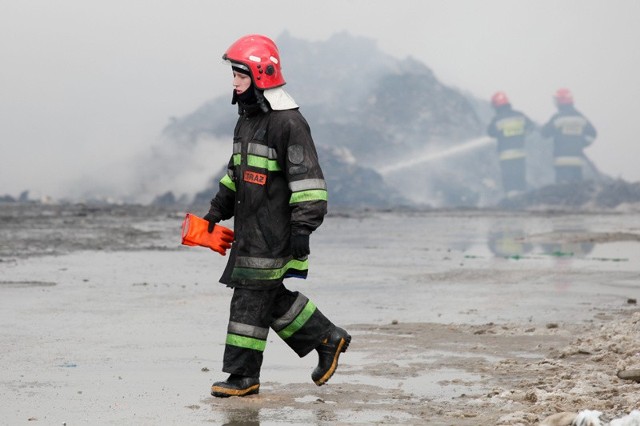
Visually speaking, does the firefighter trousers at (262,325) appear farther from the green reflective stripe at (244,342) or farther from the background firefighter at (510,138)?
the background firefighter at (510,138)

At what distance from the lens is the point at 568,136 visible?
14912 cm

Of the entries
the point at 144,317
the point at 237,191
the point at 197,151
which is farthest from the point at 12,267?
the point at 197,151

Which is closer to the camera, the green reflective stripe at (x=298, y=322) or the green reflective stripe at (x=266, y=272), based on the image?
the green reflective stripe at (x=266, y=272)

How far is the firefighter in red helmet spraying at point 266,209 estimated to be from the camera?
6465 millimetres

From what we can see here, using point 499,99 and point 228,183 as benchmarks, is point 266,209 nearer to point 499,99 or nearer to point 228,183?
point 228,183

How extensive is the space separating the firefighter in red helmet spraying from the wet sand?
287 millimetres

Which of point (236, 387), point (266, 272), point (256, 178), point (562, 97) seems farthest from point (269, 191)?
point (562, 97)

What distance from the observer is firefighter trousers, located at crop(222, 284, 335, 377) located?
654cm

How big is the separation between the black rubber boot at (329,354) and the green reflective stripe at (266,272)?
18.5 inches

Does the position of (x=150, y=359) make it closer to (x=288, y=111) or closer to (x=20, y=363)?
(x=20, y=363)

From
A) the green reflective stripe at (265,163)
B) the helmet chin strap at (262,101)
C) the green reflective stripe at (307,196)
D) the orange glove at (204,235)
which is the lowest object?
the orange glove at (204,235)

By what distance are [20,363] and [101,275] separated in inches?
335

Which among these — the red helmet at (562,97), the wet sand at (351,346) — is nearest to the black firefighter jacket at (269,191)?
the wet sand at (351,346)

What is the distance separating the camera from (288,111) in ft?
21.7
